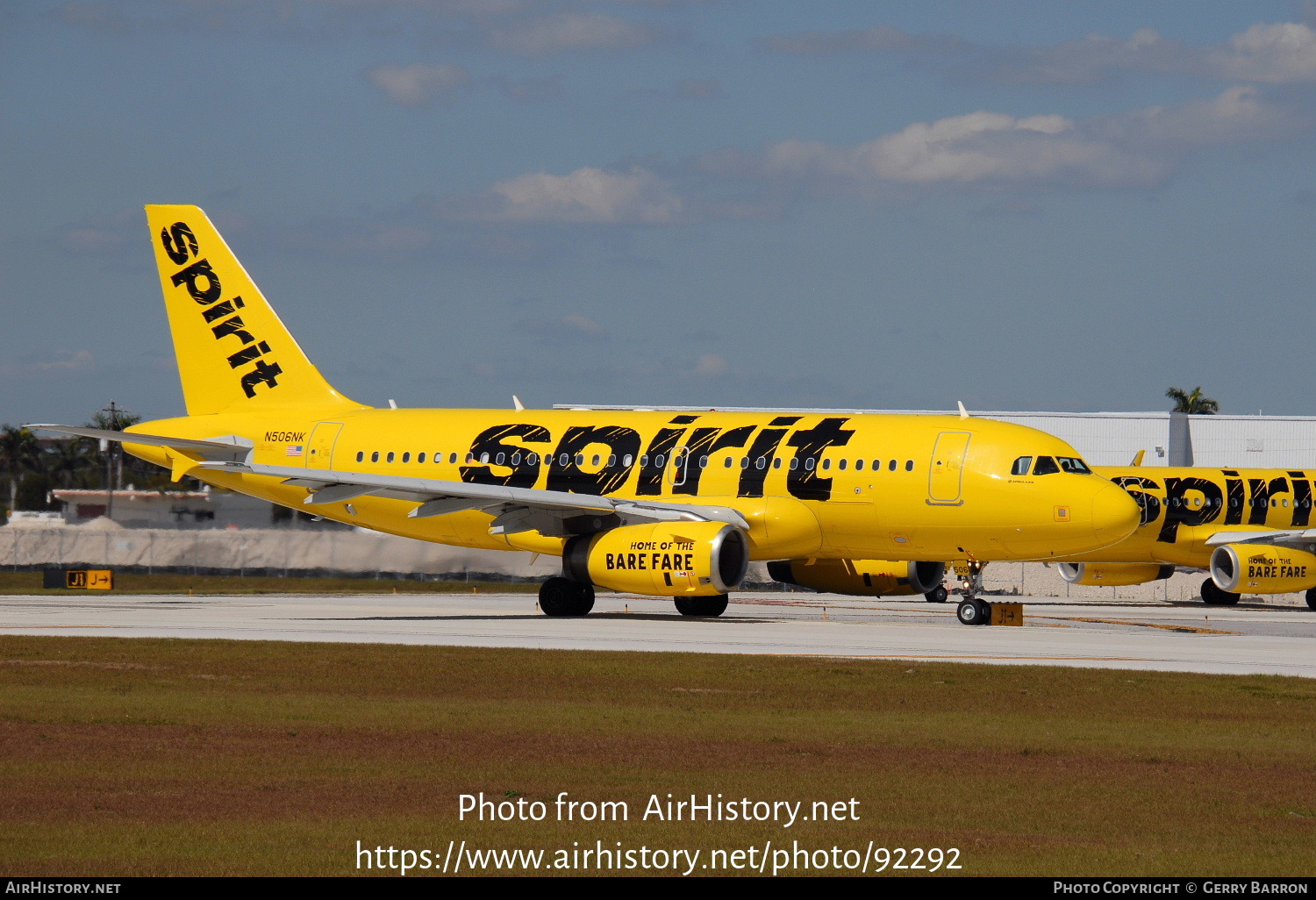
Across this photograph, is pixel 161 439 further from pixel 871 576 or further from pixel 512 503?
pixel 871 576

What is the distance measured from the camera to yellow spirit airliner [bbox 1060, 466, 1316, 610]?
47094 millimetres

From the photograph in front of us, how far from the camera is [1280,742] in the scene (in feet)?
55.2

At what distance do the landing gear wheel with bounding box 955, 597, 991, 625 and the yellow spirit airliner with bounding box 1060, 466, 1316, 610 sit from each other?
37.4 ft

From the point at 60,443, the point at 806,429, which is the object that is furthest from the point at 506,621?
the point at 60,443

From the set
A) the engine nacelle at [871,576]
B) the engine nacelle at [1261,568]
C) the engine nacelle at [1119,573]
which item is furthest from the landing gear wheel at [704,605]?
the engine nacelle at [1119,573]

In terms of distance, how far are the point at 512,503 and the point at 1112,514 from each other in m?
12.5

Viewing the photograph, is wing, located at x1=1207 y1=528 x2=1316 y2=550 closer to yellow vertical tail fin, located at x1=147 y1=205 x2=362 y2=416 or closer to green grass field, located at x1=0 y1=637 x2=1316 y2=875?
yellow vertical tail fin, located at x1=147 y1=205 x2=362 y2=416

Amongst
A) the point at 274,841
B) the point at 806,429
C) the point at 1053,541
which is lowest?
the point at 274,841

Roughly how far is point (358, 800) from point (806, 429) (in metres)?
25.5

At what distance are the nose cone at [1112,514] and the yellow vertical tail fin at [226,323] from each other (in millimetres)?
19560

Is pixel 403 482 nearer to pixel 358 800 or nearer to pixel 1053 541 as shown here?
pixel 1053 541

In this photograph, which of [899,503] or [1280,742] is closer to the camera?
[1280,742]

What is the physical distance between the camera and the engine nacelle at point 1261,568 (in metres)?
46.1

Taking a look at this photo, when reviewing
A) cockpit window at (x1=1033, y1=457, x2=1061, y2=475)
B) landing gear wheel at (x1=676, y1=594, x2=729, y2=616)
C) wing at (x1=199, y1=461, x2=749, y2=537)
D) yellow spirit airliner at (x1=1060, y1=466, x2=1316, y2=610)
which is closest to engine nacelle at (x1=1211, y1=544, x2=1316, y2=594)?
yellow spirit airliner at (x1=1060, y1=466, x2=1316, y2=610)
